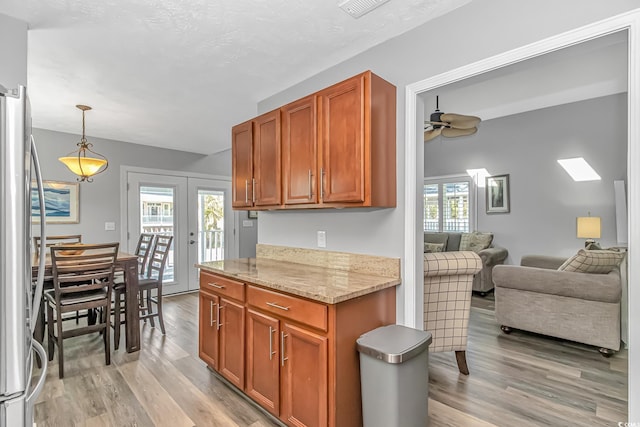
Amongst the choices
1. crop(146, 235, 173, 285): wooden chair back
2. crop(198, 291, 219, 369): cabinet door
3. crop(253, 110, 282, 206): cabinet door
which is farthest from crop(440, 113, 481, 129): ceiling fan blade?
crop(146, 235, 173, 285): wooden chair back

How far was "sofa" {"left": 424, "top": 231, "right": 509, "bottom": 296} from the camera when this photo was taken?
16.5 feet

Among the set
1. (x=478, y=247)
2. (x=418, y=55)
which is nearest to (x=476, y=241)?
(x=478, y=247)

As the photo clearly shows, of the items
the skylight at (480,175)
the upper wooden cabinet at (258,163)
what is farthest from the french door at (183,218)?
the skylight at (480,175)

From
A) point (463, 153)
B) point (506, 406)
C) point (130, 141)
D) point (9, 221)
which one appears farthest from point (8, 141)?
point (463, 153)

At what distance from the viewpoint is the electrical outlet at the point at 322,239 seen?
2.74 meters

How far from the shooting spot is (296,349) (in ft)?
6.07

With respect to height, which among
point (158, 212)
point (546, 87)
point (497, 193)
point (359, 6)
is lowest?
point (158, 212)

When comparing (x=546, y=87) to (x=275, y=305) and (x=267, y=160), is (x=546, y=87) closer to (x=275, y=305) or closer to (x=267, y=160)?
(x=267, y=160)

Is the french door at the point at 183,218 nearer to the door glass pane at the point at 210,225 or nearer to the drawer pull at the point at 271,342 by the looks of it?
the door glass pane at the point at 210,225

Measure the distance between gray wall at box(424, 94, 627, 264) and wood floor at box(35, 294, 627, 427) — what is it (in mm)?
2232

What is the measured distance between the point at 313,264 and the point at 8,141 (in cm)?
214

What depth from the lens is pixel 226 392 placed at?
2.39 meters

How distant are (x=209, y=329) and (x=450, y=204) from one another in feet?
16.8

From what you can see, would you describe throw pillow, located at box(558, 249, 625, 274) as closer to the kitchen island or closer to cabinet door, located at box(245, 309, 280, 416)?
the kitchen island
